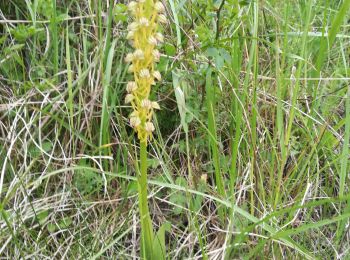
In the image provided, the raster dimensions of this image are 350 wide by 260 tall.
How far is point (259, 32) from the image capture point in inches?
75.0

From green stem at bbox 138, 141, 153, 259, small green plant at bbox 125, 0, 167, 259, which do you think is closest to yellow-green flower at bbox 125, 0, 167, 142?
small green plant at bbox 125, 0, 167, 259

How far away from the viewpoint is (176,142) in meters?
1.62

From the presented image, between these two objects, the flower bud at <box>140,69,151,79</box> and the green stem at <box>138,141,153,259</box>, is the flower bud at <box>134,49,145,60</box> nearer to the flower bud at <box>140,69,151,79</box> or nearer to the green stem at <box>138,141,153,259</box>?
the flower bud at <box>140,69,151,79</box>

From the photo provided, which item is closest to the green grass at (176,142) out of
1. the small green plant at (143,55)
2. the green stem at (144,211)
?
the green stem at (144,211)

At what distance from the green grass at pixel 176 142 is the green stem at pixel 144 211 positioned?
3 centimetres

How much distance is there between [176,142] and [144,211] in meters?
Answer: 0.51

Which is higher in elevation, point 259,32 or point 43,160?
point 259,32

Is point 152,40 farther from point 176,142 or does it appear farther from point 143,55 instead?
point 176,142

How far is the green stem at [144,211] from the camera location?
42.4 inches

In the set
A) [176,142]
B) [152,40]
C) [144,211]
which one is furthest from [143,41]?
[176,142]

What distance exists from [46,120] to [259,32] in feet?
2.51

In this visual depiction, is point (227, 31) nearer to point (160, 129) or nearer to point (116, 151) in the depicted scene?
point (160, 129)

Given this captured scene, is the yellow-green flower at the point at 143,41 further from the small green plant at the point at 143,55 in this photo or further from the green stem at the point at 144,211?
the green stem at the point at 144,211

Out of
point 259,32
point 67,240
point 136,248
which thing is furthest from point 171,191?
point 259,32
